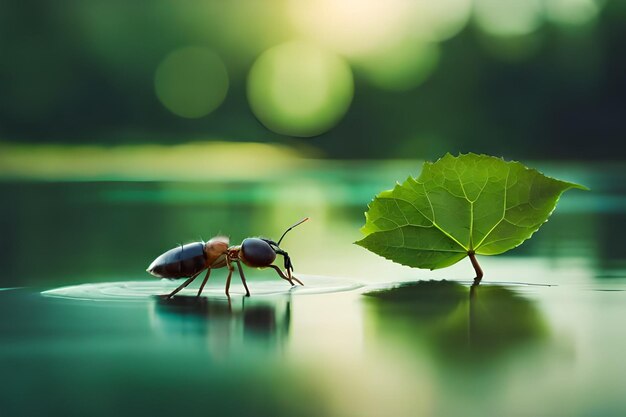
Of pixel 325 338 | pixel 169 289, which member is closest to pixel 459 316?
pixel 325 338

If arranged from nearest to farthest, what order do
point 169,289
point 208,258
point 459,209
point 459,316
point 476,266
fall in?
1. point 459,316
2. point 208,258
3. point 169,289
4. point 459,209
5. point 476,266

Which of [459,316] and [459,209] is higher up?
[459,209]

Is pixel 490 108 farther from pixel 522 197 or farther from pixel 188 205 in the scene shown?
pixel 522 197

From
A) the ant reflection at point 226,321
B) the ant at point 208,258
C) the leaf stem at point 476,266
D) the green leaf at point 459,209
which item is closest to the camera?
the ant reflection at point 226,321

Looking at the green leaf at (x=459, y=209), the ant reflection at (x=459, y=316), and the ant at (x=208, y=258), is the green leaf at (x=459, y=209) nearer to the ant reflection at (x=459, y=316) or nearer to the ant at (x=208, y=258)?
the ant reflection at (x=459, y=316)

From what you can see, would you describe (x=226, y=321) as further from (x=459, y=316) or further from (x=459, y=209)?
Answer: (x=459, y=209)

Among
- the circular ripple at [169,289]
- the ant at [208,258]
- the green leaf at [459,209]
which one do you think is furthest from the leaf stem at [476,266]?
the ant at [208,258]

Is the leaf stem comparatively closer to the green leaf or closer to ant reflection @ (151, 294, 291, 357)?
the green leaf

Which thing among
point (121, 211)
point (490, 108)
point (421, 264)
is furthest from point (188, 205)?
point (490, 108)
